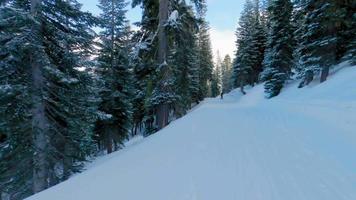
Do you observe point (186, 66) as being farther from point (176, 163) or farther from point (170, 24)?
point (176, 163)

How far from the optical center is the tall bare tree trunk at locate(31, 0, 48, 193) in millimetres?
9211

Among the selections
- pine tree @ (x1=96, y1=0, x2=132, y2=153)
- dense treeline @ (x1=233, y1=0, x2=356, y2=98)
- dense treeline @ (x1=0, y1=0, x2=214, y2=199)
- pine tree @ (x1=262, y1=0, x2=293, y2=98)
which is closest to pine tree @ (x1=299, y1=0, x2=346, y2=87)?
dense treeline @ (x1=233, y1=0, x2=356, y2=98)

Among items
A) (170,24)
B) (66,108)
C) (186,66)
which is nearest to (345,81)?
(170,24)

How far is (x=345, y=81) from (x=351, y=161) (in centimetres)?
1041

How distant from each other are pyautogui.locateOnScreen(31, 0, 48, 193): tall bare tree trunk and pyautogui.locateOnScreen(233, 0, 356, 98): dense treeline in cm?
1683

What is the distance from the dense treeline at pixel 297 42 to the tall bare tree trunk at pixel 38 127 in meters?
16.8

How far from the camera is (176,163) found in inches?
219

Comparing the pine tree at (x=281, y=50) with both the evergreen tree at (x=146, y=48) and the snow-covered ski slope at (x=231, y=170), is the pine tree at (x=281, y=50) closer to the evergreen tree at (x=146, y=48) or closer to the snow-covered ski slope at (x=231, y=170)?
the evergreen tree at (x=146, y=48)

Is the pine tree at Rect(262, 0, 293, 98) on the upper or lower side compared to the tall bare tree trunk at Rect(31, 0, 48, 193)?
upper

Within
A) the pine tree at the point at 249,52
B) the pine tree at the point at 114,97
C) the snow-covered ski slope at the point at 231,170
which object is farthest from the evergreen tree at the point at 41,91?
the pine tree at the point at 249,52

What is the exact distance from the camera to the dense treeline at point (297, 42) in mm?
18203

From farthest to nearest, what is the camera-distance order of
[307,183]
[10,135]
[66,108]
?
[66,108] → [10,135] → [307,183]

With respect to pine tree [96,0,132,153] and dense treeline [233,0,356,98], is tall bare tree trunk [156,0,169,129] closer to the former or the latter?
pine tree [96,0,132,153]

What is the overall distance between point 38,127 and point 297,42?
24907 millimetres
